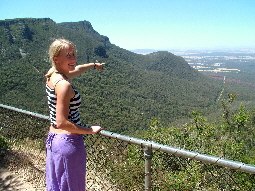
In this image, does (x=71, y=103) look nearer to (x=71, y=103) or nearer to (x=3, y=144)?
(x=71, y=103)

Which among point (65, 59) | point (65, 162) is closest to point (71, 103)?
point (65, 59)

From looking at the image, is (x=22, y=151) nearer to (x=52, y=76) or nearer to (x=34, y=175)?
(x=34, y=175)

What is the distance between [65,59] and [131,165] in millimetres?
1908

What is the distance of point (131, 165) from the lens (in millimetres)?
3010

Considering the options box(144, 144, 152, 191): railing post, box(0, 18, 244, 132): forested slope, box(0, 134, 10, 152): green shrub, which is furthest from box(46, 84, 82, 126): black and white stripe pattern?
box(0, 18, 244, 132): forested slope

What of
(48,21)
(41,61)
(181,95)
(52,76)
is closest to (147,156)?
(52,76)

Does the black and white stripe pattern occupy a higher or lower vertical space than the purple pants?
higher

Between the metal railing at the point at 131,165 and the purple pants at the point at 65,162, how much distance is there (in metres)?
0.46

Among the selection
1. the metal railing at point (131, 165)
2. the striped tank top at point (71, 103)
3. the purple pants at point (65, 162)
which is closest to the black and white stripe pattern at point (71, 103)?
the striped tank top at point (71, 103)

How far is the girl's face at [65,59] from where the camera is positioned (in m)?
1.62

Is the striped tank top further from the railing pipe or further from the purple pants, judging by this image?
the railing pipe

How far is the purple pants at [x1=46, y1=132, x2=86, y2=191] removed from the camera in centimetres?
162

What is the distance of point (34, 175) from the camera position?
3.22 meters

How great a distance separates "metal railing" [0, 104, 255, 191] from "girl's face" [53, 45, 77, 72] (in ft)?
2.44
